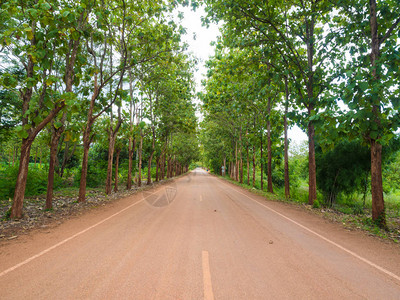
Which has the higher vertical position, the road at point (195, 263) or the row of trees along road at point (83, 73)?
the row of trees along road at point (83, 73)

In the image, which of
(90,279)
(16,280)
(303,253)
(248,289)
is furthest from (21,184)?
(303,253)

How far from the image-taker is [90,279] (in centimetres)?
346

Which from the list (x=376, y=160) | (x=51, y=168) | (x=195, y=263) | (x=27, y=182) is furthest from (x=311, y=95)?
(x=27, y=182)

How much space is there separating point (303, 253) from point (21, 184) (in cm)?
957

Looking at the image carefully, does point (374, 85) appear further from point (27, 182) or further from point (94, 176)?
point (94, 176)

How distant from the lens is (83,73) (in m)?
14.7

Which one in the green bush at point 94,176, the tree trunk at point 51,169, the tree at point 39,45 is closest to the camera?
the tree at point 39,45

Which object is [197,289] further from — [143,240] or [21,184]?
[21,184]

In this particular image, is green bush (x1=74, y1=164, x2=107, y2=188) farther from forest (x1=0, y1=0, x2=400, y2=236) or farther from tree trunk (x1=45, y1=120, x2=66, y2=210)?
tree trunk (x1=45, y1=120, x2=66, y2=210)

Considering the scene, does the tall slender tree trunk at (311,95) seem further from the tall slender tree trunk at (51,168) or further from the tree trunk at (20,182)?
the tree trunk at (20,182)

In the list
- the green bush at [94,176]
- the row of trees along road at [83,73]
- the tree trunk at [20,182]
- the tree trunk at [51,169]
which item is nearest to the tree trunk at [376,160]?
the row of trees along road at [83,73]

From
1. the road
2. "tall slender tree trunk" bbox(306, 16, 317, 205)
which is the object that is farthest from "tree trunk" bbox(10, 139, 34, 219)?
"tall slender tree trunk" bbox(306, 16, 317, 205)

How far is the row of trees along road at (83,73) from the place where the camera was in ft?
19.9

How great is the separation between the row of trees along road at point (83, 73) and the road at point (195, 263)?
3863 mm
